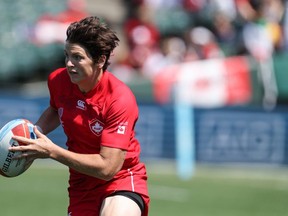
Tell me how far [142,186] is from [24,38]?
10516mm

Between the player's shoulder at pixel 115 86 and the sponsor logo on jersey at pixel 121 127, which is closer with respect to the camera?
the sponsor logo on jersey at pixel 121 127

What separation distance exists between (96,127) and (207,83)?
944cm

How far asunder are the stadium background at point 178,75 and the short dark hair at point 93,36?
635 cm

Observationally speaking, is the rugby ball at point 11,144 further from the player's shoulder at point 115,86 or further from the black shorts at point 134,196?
the black shorts at point 134,196

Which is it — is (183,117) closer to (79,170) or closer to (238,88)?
(238,88)

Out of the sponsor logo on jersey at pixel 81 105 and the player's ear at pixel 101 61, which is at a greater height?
the player's ear at pixel 101 61

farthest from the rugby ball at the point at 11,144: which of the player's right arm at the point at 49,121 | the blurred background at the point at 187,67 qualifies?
the blurred background at the point at 187,67

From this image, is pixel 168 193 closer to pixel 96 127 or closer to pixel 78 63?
pixel 96 127

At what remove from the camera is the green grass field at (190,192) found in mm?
10586

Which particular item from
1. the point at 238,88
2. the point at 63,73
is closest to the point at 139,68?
the point at 238,88

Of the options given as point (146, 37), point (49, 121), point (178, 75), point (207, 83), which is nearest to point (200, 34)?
point (146, 37)

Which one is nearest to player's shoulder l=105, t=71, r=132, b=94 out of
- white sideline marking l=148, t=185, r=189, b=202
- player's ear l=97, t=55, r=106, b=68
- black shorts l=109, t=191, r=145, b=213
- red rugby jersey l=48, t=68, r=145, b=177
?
red rugby jersey l=48, t=68, r=145, b=177

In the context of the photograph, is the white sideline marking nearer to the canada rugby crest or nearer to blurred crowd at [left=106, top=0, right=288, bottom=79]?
blurred crowd at [left=106, top=0, right=288, bottom=79]

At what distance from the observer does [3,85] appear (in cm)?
1641
